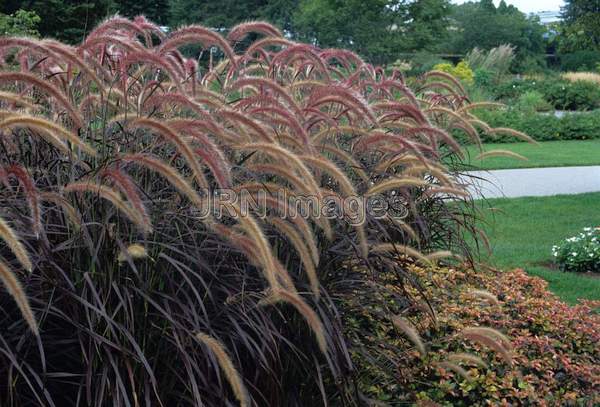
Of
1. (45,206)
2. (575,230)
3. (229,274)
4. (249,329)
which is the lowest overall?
(575,230)

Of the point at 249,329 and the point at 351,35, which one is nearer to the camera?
the point at 249,329

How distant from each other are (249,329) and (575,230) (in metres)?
6.33

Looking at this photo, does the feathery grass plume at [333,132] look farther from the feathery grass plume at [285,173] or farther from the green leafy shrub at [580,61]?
the green leafy shrub at [580,61]

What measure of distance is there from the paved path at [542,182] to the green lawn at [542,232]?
1.59 ft

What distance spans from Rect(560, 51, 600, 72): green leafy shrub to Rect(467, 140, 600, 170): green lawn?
33275mm

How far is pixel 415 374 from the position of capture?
13.0 feet

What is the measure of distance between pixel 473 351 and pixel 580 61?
50250 millimetres

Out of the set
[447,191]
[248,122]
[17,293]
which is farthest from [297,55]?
[17,293]

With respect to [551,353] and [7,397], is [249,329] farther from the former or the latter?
[551,353]

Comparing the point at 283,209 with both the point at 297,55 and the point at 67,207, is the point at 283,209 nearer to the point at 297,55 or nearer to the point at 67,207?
the point at 67,207

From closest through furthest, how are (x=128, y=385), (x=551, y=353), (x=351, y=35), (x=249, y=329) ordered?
(x=128, y=385) → (x=249, y=329) → (x=551, y=353) → (x=351, y=35)

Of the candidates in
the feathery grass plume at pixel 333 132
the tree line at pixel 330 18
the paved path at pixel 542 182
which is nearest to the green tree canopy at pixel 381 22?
the tree line at pixel 330 18

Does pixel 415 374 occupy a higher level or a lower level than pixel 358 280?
lower

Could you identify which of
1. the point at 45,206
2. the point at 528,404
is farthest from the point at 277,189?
the point at 528,404
